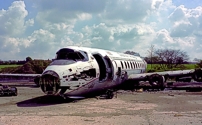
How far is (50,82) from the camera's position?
15711 millimetres

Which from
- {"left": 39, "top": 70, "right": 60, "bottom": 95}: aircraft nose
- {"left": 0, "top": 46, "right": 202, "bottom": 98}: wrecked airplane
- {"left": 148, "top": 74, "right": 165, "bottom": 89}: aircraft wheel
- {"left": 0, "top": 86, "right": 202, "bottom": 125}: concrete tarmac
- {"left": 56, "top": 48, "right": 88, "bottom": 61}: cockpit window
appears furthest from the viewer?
{"left": 148, "top": 74, "right": 165, "bottom": 89}: aircraft wheel

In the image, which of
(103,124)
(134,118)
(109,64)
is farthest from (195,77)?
(103,124)

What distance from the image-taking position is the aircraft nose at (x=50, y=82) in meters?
15.4

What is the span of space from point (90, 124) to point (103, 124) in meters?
0.50

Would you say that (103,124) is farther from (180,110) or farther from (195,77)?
(195,77)

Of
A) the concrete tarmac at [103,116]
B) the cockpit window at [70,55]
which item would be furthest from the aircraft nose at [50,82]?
the cockpit window at [70,55]

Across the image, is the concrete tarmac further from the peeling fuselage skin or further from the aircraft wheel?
the aircraft wheel

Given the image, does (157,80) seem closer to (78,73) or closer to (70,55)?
(70,55)

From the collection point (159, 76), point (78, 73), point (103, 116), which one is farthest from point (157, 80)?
point (103, 116)

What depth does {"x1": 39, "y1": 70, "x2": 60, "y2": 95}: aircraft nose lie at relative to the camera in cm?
1545

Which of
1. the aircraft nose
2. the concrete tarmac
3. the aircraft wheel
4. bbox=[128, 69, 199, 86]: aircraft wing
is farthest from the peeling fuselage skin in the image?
the aircraft wheel

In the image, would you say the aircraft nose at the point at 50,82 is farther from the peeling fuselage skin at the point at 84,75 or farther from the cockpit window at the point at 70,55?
the cockpit window at the point at 70,55

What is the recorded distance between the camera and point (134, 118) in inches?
452

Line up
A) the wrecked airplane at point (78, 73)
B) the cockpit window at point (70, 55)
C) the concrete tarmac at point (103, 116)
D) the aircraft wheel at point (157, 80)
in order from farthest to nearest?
1. the aircraft wheel at point (157, 80)
2. the cockpit window at point (70, 55)
3. the wrecked airplane at point (78, 73)
4. the concrete tarmac at point (103, 116)
